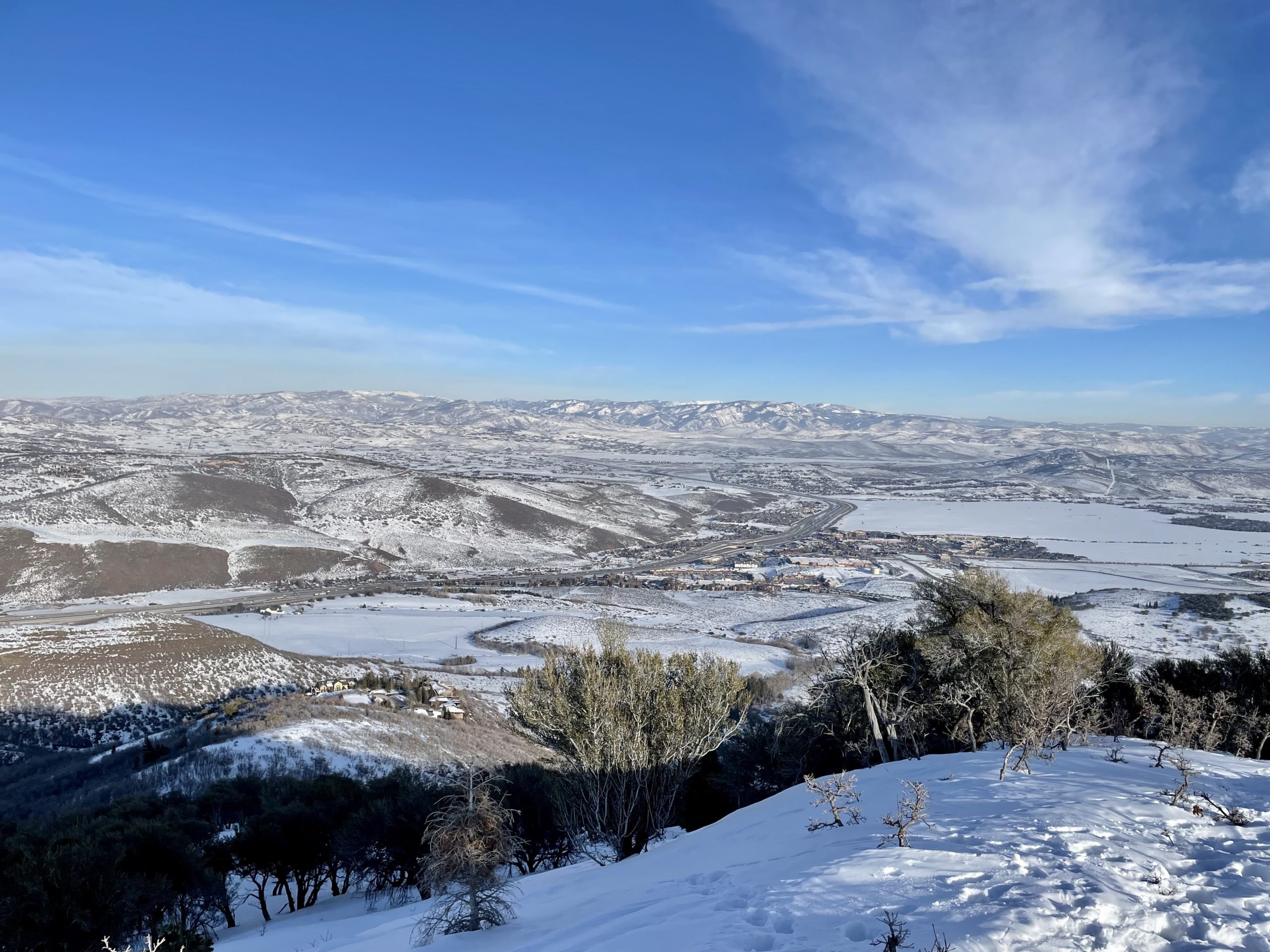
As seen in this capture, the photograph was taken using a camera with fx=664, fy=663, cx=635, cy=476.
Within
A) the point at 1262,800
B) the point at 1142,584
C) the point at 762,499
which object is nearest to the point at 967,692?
the point at 1262,800

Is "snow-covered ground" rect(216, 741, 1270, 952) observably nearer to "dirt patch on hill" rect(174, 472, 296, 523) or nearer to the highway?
the highway

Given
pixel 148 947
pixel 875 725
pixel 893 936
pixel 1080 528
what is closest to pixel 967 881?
pixel 893 936

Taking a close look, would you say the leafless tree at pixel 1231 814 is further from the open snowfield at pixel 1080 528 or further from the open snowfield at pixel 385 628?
the open snowfield at pixel 1080 528

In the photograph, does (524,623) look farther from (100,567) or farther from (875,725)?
(100,567)

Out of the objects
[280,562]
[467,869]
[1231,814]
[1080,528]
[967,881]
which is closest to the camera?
[967,881]

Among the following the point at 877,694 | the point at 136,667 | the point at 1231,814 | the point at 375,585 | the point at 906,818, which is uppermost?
the point at 1231,814

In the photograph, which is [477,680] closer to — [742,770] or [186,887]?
[742,770]

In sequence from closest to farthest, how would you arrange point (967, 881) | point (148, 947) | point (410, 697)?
point (148, 947), point (967, 881), point (410, 697)
